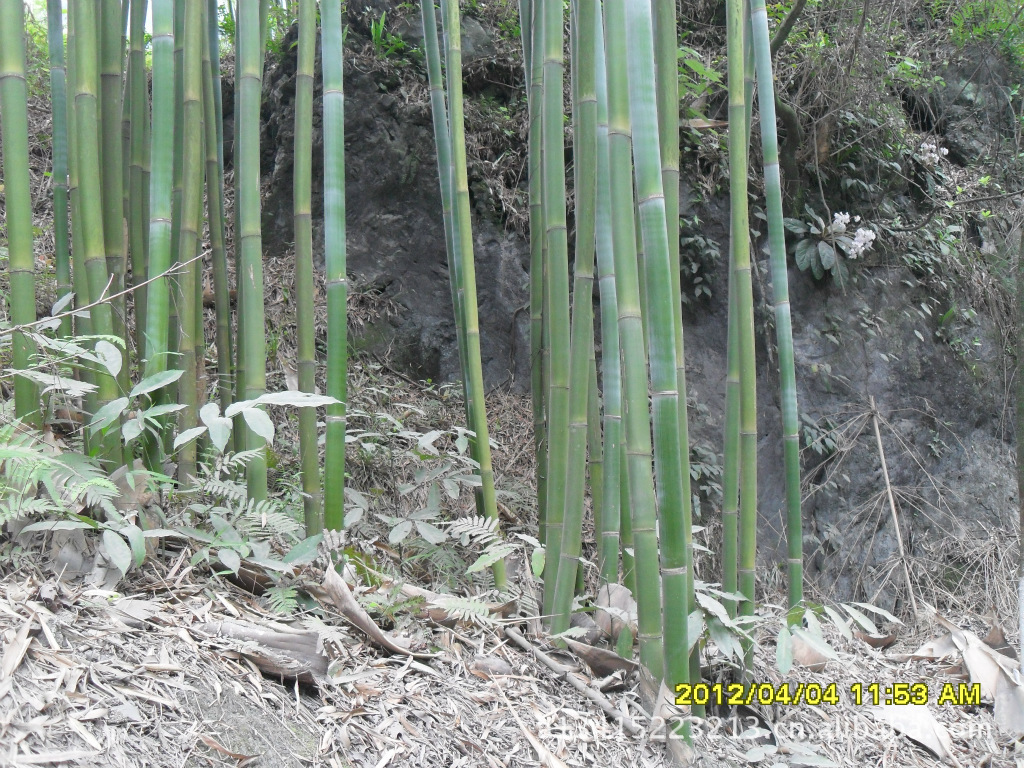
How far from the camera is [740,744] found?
4.07 feet

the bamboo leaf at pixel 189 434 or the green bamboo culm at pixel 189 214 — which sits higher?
the green bamboo culm at pixel 189 214

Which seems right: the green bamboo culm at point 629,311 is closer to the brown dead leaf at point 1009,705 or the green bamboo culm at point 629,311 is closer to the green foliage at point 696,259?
the brown dead leaf at point 1009,705

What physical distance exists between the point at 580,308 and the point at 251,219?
58 centimetres

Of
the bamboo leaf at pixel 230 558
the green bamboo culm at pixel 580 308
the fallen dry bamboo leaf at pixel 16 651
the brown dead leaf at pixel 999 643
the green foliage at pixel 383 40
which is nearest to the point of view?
the fallen dry bamboo leaf at pixel 16 651

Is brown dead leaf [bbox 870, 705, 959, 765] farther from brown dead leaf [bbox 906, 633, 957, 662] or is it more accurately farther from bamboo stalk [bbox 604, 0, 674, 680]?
bamboo stalk [bbox 604, 0, 674, 680]

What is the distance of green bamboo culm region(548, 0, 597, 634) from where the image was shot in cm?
124

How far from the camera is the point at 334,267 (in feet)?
4.34

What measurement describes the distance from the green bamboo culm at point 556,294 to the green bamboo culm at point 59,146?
0.90 meters

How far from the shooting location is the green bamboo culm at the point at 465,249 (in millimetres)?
1504

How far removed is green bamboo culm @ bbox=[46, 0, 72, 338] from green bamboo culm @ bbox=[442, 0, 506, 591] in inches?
28.9

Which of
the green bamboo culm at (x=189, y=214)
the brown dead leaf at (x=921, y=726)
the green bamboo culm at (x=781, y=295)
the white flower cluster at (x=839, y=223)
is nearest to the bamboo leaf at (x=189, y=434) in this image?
the green bamboo culm at (x=189, y=214)

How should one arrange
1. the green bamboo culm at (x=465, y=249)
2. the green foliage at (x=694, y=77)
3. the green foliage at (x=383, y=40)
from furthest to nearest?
the green foliage at (x=383, y=40) → the green foliage at (x=694, y=77) → the green bamboo culm at (x=465, y=249)

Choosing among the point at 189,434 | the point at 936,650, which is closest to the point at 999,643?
the point at 936,650

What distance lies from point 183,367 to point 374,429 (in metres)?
1.02
